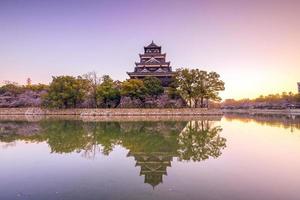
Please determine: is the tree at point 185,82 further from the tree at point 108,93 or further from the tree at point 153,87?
the tree at point 108,93

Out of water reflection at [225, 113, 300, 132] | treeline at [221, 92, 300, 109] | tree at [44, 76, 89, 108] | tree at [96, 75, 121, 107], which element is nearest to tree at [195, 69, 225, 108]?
water reflection at [225, 113, 300, 132]

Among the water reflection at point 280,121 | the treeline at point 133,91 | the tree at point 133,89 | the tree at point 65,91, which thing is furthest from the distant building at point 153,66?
the water reflection at point 280,121

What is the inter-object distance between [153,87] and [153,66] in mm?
8058

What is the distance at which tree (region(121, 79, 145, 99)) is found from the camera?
41.2 m

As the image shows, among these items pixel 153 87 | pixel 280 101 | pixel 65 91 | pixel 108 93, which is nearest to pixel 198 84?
pixel 153 87

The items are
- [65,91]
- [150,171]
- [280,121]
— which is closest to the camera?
[150,171]

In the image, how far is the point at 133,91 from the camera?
41.0 metres

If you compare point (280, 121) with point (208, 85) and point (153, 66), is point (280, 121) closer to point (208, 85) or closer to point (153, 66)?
point (208, 85)

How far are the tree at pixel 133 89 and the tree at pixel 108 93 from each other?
1981 mm

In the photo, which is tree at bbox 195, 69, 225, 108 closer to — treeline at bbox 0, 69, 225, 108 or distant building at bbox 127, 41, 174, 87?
treeline at bbox 0, 69, 225, 108

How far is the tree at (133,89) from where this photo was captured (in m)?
41.2

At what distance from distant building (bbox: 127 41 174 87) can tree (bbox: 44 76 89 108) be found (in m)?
8.32

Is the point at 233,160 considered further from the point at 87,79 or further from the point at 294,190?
the point at 87,79

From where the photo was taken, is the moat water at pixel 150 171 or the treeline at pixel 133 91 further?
the treeline at pixel 133 91
